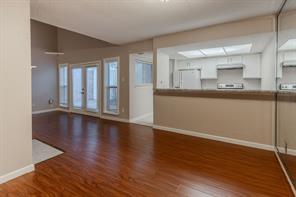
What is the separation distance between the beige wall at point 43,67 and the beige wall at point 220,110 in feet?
16.7

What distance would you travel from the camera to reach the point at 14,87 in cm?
230

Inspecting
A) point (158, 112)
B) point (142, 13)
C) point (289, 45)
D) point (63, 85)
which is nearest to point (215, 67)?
point (158, 112)

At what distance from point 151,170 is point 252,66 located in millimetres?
4971

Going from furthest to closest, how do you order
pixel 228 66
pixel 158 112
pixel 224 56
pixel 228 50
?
pixel 224 56 → pixel 228 66 → pixel 228 50 → pixel 158 112

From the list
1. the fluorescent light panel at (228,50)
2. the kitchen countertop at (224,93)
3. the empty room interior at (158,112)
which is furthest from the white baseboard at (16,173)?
the fluorescent light panel at (228,50)

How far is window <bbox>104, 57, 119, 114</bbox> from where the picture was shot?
6141 millimetres

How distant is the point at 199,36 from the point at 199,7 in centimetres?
118

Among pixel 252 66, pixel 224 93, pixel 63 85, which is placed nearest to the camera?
pixel 224 93

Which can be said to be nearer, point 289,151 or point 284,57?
point 289,151

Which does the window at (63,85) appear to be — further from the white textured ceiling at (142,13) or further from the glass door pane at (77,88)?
the white textured ceiling at (142,13)

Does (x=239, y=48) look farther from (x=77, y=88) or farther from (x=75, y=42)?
(x=77, y=88)

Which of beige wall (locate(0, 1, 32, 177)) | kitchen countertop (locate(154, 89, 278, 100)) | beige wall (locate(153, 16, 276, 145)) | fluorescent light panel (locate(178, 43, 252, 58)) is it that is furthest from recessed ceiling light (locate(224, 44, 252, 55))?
beige wall (locate(0, 1, 32, 177))

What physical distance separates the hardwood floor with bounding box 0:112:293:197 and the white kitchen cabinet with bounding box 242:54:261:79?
313 centimetres

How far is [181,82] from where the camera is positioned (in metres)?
7.07
